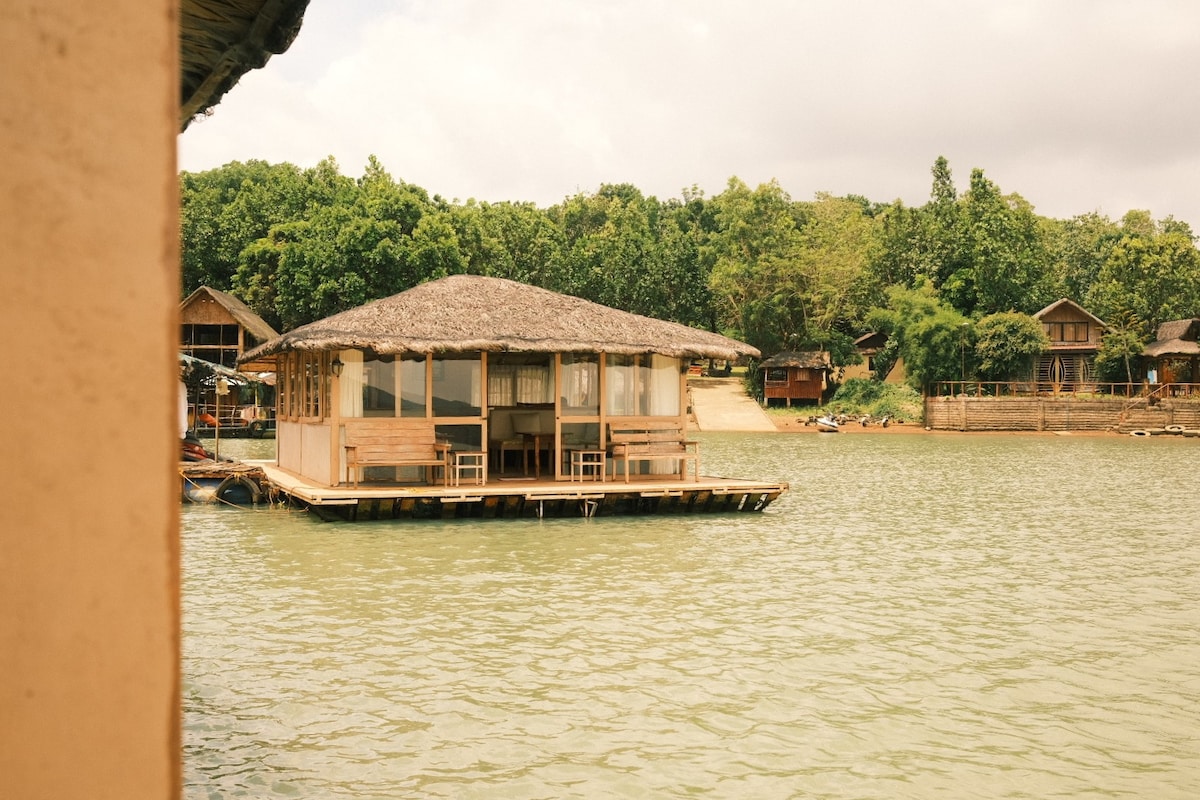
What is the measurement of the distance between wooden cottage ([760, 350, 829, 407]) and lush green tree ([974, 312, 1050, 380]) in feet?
24.6

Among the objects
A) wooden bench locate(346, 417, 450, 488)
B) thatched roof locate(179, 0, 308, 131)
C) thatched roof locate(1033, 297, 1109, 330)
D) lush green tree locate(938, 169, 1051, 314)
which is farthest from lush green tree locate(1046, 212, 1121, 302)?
thatched roof locate(179, 0, 308, 131)

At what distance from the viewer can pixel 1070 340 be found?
49.4 m

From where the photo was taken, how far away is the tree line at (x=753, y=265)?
1738 inches

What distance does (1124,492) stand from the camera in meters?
22.3

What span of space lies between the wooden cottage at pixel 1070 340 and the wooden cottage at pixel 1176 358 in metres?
2.37

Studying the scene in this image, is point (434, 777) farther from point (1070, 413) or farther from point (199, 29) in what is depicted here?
point (1070, 413)

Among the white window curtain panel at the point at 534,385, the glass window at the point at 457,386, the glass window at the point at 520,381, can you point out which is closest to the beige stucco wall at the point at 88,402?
the glass window at the point at 457,386

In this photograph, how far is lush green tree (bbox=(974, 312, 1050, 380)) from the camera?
4578cm

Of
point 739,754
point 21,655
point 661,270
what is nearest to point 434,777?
point 739,754

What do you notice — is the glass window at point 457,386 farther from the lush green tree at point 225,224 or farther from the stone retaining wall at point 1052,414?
the lush green tree at point 225,224

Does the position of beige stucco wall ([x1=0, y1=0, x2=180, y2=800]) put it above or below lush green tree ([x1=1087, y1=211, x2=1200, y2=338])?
below

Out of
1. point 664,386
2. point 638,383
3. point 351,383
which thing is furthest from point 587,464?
point 351,383

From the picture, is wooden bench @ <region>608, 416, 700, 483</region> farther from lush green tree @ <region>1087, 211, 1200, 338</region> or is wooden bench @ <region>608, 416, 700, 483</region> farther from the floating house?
lush green tree @ <region>1087, 211, 1200, 338</region>

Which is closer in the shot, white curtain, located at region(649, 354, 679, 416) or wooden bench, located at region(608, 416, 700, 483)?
wooden bench, located at region(608, 416, 700, 483)
